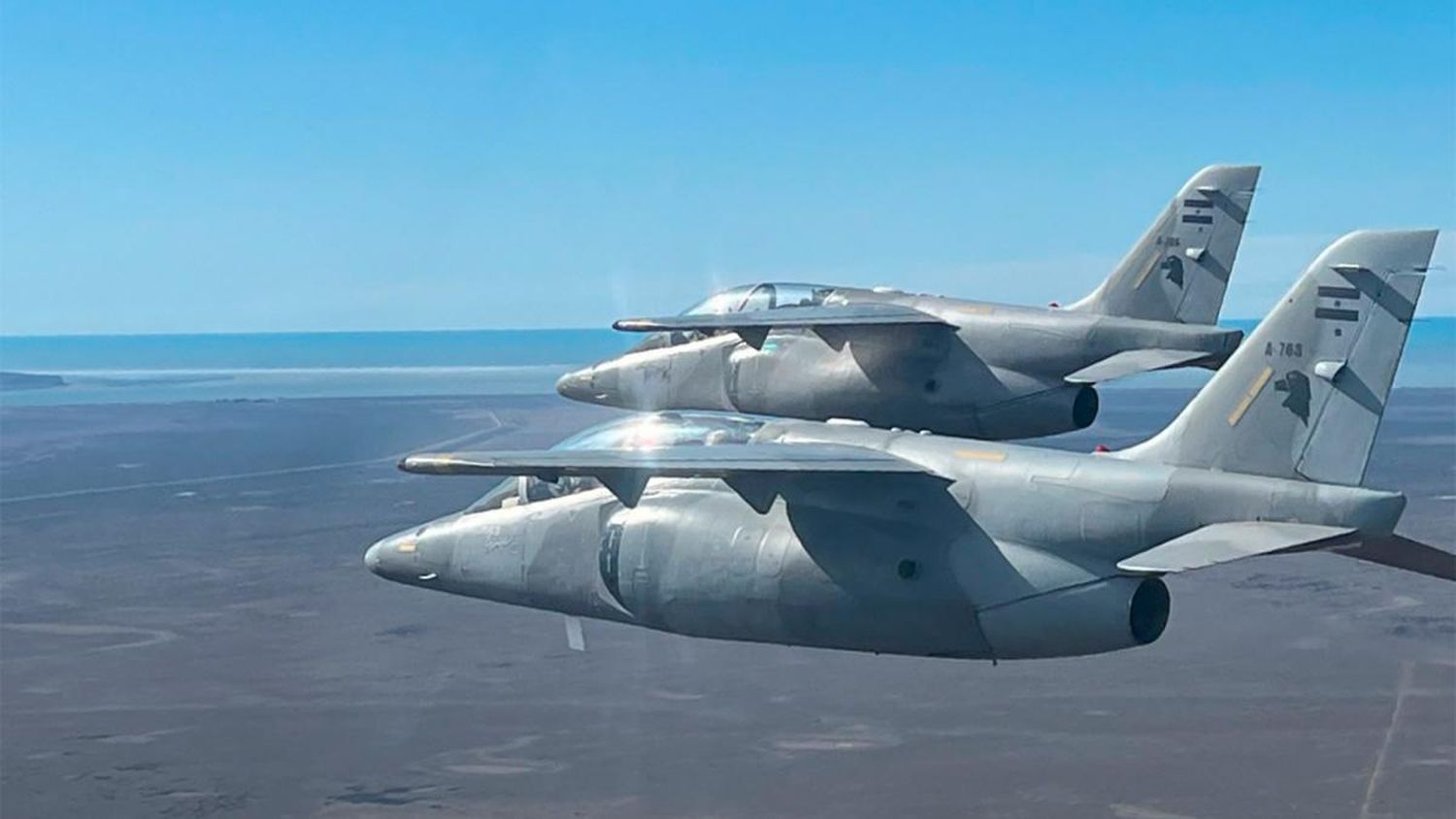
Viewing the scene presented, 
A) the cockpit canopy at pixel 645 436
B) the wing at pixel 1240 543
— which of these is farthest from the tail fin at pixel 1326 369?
the cockpit canopy at pixel 645 436

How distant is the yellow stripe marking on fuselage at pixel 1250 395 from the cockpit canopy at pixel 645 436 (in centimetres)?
637

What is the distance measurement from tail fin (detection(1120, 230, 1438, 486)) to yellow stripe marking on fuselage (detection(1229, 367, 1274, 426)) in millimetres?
12

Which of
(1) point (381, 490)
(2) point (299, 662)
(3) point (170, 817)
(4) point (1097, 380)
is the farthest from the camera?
(1) point (381, 490)

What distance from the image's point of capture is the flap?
17.7 meters

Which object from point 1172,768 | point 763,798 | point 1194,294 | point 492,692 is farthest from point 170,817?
point 1194,294

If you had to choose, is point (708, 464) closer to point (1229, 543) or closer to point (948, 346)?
point (1229, 543)

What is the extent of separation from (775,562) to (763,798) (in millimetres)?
50068

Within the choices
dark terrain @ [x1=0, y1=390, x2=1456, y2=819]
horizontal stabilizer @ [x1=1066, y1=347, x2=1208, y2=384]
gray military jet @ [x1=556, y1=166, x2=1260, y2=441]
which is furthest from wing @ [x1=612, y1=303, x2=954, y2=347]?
dark terrain @ [x1=0, y1=390, x2=1456, y2=819]

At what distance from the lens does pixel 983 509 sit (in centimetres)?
2002

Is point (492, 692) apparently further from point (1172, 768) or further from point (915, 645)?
point (915, 645)

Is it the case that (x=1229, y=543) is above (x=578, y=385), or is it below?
below

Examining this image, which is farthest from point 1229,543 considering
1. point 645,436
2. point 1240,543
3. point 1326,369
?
point 645,436

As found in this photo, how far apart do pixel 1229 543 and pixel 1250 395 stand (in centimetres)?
225

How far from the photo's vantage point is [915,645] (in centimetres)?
2034
